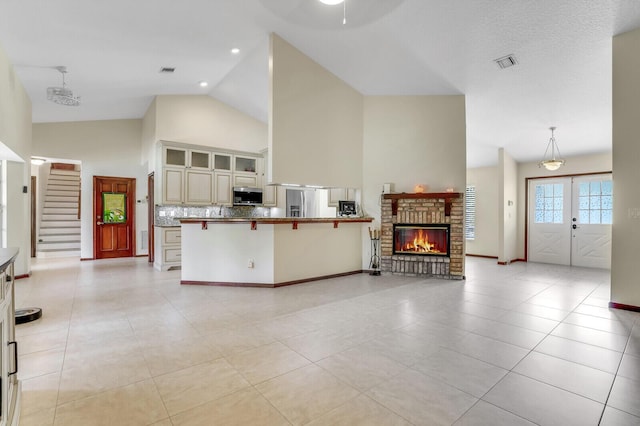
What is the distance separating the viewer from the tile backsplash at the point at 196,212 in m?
6.69

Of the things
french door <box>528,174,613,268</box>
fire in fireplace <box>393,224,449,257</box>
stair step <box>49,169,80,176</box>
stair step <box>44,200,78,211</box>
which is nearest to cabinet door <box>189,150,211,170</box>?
fire in fireplace <box>393,224,449,257</box>

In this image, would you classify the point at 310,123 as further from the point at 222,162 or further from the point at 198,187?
the point at 198,187

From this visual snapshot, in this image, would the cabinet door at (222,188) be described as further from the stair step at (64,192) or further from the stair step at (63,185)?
the stair step at (63,185)

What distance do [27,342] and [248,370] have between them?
2.13 metres

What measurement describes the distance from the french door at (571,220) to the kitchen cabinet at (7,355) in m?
9.58

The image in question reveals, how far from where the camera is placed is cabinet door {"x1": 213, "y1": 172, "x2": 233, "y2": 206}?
7.17m

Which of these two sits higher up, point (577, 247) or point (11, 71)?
point (11, 71)

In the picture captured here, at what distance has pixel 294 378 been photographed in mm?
2207

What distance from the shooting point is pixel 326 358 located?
250cm

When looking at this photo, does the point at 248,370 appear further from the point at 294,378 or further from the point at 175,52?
the point at 175,52

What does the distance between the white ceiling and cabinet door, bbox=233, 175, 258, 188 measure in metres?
1.99

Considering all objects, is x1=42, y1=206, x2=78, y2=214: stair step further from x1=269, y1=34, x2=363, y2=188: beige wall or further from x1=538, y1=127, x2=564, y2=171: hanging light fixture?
x1=538, y1=127, x2=564, y2=171: hanging light fixture

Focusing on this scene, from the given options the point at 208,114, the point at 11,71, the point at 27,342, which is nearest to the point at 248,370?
the point at 27,342

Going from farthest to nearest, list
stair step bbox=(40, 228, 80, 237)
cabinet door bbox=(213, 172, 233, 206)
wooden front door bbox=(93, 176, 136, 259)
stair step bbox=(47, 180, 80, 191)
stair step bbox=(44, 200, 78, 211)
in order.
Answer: stair step bbox=(47, 180, 80, 191), stair step bbox=(44, 200, 78, 211), stair step bbox=(40, 228, 80, 237), wooden front door bbox=(93, 176, 136, 259), cabinet door bbox=(213, 172, 233, 206)
